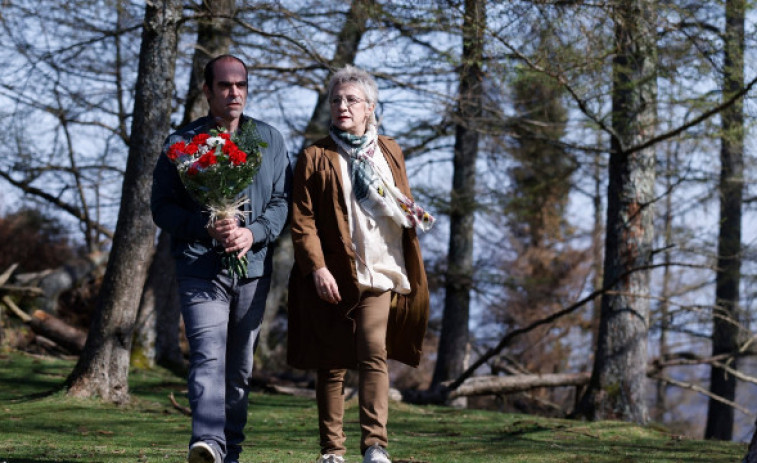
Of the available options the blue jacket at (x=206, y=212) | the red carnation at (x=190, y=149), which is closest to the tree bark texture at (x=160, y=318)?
the blue jacket at (x=206, y=212)

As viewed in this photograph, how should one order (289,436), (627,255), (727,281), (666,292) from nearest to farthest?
(289,436) < (627,255) < (727,281) < (666,292)

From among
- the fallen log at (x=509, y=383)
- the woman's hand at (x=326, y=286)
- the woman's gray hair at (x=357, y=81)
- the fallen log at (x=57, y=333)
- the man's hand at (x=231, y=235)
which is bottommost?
the fallen log at (x=509, y=383)

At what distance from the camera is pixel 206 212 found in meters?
4.35

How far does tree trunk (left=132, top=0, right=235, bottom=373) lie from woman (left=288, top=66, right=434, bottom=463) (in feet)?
22.5

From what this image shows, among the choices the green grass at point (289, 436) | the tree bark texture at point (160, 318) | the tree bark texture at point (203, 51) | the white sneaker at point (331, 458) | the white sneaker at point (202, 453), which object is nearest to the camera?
the white sneaker at point (202, 453)

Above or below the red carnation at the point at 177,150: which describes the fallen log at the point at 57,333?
below

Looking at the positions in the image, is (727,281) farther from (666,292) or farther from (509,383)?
(509,383)

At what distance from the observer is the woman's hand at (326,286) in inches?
173

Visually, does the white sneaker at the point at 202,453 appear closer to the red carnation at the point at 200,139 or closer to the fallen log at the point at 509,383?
the red carnation at the point at 200,139

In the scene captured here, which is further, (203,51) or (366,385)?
(203,51)

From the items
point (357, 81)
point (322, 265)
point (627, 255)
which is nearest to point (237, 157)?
point (322, 265)

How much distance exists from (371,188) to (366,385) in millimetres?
984

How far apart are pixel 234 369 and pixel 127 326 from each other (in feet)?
14.3

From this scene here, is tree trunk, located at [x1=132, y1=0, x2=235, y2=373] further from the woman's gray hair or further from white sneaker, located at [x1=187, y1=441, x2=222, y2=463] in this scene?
white sneaker, located at [x1=187, y1=441, x2=222, y2=463]
